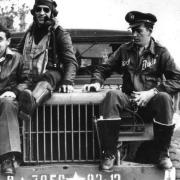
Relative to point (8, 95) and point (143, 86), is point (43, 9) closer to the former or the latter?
point (8, 95)

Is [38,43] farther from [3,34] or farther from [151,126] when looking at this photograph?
[151,126]

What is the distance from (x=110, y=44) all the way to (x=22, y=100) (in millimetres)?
2085

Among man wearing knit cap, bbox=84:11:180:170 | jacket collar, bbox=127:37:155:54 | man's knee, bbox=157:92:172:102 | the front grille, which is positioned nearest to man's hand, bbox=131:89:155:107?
man wearing knit cap, bbox=84:11:180:170

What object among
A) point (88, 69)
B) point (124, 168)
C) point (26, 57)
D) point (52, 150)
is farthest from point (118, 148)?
point (88, 69)

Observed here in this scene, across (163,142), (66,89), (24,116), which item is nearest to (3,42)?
(66,89)

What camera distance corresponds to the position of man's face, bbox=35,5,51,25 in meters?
4.76

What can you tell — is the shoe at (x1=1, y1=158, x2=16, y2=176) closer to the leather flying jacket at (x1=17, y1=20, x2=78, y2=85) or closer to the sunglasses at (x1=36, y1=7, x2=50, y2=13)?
the leather flying jacket at (x1=17, y1=20, x2=78, y2=85)

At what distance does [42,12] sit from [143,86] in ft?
3.84

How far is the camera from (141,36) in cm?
455

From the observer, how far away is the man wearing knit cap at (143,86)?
399cm

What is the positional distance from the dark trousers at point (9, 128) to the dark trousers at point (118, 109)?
0.67 meters

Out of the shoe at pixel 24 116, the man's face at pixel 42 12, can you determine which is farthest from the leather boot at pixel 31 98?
the man's face at pixel 42 12

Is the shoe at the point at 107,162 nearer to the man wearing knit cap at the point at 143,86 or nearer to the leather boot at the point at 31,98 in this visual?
the man wearing knit cap at the point at 143,86

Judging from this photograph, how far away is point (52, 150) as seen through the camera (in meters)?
4.20
